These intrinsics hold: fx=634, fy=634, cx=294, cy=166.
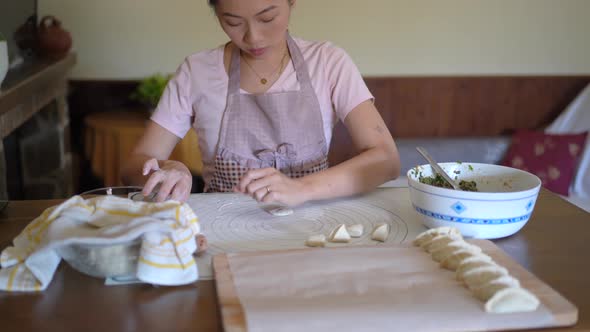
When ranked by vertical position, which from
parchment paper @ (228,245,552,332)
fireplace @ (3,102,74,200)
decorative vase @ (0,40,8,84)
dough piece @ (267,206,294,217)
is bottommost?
fireplace @ (3,102,74,200)

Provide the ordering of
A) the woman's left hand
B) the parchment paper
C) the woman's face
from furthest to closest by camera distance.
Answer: the woman's face, the woman's left hand, the parchment paper

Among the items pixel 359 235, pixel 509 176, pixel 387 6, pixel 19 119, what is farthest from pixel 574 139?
pixel 19 119

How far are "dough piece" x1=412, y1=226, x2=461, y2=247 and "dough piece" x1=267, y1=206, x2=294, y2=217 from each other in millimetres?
316

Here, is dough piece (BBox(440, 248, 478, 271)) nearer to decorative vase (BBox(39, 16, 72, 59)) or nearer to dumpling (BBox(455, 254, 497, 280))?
dumpling (BBox(455, 254, 497, 280))

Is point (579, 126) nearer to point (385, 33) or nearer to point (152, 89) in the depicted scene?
point (385, 33)

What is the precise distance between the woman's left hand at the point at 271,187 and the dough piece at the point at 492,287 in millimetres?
475

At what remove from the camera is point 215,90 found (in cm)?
169

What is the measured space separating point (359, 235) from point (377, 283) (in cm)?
26

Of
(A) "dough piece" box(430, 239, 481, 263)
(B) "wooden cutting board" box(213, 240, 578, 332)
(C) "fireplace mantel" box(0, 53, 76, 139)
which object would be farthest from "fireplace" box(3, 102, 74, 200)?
(A) "dough piece" box(430, 239, 481, 263)

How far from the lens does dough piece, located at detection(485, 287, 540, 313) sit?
0.85m

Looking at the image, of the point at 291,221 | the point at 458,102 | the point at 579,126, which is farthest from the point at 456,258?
the point at 458,102

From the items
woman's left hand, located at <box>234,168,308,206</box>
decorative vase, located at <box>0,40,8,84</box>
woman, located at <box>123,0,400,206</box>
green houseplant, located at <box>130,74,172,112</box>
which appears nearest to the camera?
woman's left hand, located at <box>234,168,308,206</box>

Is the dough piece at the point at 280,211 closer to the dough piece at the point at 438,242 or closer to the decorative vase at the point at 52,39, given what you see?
the dough piece at the point at 438,242

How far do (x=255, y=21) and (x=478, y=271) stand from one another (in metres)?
0.84
